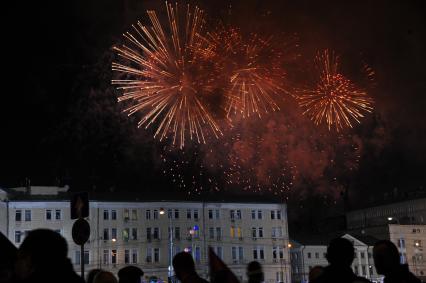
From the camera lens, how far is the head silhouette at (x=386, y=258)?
21.0 feet

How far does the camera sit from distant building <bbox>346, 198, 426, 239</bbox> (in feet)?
309

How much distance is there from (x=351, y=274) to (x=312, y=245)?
81.2 meters

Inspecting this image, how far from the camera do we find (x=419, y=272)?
292 feet

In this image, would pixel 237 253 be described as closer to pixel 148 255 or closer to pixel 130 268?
pixel 148 255

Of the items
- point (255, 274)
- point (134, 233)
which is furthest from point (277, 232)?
point (255, 274)

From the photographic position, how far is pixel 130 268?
27.6ft

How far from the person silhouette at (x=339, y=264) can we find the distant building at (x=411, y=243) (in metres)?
87.3

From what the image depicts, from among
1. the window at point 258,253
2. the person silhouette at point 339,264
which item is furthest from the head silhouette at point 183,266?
the window at point 258,253

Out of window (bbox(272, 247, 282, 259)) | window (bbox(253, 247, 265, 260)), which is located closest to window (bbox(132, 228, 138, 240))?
window (bbox(253, 247, 265, 260))

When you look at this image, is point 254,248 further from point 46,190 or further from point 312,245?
point 46,190

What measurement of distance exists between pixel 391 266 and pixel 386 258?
0.09 m

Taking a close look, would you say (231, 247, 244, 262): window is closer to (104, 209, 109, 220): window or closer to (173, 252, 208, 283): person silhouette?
(104, 209, 109, 220): window

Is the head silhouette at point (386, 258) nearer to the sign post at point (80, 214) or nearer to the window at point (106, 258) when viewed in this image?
the sign post at point (80, 214)

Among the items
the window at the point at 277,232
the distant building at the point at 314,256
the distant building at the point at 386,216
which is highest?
the distant building at the point at 386,216
